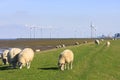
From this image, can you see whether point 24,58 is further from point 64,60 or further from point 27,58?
point 64,60

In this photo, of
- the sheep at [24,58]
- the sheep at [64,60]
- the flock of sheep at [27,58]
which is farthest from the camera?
the sheep at [24,58]

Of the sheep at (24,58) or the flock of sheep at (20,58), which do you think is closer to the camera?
the sheep at (24,58)

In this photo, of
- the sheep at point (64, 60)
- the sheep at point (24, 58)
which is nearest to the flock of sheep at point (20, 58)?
the sheep at point (24, 58)

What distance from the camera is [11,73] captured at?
29047 mm

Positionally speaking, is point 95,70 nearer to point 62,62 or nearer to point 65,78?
point 62,62

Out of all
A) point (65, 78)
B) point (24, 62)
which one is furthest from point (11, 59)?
point (65, 78)

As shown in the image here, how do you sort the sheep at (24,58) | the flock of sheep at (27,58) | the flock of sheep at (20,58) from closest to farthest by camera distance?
the flock of sheep at (27,58)
the sheep at (24,58)
the flock of sheep at (20,58)

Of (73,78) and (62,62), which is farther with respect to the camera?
(62,62)

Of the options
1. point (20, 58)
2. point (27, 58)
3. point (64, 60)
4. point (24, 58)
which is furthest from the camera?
point (27, 58)

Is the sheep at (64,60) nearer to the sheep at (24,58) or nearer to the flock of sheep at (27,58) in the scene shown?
the flock of sheep at (27,58)

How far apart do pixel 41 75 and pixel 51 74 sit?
2.73 feet

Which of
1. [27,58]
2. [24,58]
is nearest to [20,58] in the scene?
[24,58]

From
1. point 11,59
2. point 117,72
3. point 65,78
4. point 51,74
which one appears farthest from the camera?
point 11,59

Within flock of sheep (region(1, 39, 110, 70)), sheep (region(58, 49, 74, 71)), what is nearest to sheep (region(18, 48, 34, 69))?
flock of sheep (region(1, 39, 110, 70))
